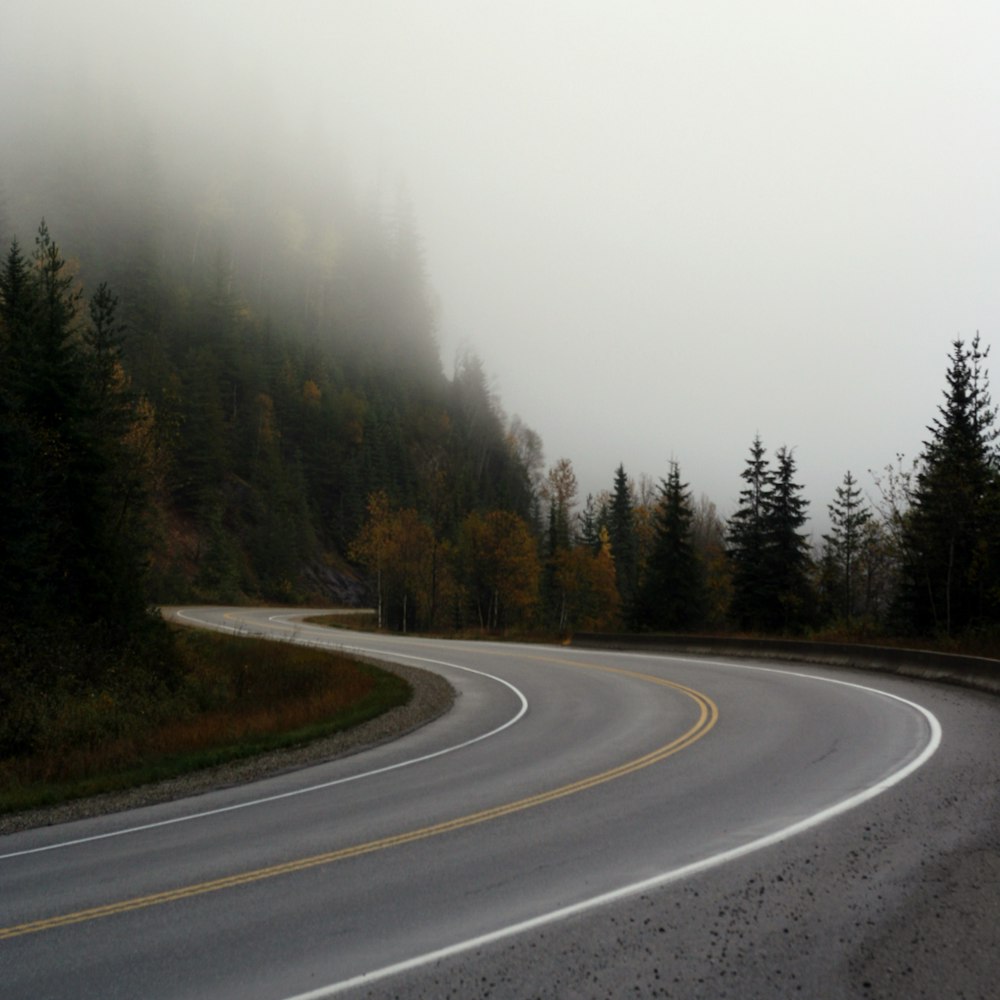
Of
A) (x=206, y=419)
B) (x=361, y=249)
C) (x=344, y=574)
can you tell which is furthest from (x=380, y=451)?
(x=361, y=249)

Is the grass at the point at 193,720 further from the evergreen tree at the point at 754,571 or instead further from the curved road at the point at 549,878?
the evergreen tree at the point at 754,571

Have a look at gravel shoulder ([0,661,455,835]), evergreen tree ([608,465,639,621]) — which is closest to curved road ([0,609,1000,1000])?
gravel shoulder ([0,661,455,835])

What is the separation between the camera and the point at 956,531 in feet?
98.8

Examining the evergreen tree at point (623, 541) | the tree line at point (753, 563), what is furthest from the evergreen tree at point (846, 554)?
the evergreen tree at point (623, 541)

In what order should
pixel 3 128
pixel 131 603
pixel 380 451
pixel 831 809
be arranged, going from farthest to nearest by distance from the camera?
pixel 3 128 < pixel 380 451 < pixel 131 603 < pixel 831 809

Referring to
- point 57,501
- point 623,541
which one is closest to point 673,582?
point 57,501

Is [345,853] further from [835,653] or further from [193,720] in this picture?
[835,653]

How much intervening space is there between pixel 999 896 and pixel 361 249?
552 ft

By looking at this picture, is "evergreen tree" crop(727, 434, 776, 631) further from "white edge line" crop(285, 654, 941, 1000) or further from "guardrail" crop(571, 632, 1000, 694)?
"white edge line" crop(285, 654, 941, 1000)

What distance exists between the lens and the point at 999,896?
243 inches

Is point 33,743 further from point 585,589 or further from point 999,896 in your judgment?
point 585,589

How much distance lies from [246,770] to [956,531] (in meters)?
27.0

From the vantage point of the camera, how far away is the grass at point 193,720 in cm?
1350

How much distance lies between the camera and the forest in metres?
24.2
